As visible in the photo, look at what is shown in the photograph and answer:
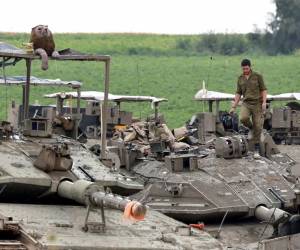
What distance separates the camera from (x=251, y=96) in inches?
1002

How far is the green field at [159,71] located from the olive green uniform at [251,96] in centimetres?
2510

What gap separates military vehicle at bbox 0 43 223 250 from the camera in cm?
1566

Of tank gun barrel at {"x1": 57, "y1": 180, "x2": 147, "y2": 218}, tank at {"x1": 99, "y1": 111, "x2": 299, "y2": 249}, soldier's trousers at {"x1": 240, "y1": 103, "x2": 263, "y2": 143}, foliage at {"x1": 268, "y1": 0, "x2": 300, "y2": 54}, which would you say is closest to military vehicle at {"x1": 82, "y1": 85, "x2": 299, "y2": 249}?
tank at {"x1": 99, "y1": 111, "x2": 299, "y2": 249}

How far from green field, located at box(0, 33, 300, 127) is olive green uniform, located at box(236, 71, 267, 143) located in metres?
25.1

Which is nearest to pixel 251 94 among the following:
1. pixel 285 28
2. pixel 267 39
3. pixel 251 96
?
pixel 251 96

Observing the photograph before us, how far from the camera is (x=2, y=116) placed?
159ft

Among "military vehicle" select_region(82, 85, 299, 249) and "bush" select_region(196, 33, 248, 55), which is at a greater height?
"military vehicle" select_region(82, 85, 299, 249)

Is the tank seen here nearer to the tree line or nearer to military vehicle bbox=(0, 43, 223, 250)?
military vehicle bbox=(0, 43, 223, 250)

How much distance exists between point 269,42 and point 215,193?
59274mm

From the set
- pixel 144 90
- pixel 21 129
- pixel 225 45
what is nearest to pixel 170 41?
pixel 225 45

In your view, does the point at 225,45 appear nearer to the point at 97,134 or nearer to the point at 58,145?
the point at 97,134

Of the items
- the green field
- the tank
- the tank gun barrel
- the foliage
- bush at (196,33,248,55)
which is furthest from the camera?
the foliage

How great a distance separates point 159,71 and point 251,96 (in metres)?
41.1

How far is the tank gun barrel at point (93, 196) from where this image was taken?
50.3ft
